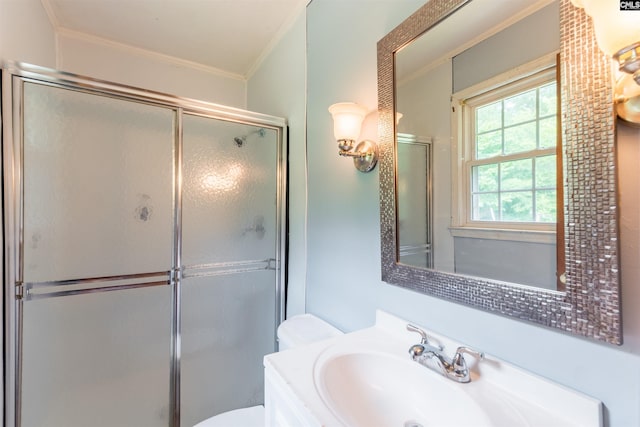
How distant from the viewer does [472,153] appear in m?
0.80

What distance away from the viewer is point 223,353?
1.71 meters

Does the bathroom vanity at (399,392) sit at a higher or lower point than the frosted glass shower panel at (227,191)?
lower

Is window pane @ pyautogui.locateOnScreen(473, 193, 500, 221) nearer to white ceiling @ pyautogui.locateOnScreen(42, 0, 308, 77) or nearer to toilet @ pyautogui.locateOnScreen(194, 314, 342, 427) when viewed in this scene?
toilet @ pyautogui.locateOnScreen(194, 314, 342, 427)

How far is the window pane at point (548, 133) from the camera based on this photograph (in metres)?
0.62

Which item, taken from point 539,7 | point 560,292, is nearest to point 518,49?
point 539,7

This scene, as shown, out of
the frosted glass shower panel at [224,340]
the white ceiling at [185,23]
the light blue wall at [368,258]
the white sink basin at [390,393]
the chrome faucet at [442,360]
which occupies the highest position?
the white ceiling at [185,23]

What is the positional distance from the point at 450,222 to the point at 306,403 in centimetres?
63

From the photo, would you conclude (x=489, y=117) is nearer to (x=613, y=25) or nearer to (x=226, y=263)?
(x=613, y=25)

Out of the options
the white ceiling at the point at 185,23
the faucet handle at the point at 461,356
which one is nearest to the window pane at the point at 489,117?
the faucet handle at the point at 461,356

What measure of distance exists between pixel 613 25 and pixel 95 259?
1.94m

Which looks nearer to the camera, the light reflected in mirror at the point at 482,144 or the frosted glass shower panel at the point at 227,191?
the light reflected in mirror at the point at 482,144

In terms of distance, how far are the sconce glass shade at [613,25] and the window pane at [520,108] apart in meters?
0.15

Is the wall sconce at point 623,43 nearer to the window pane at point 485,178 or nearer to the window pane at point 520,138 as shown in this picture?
the window pane at point 520,138

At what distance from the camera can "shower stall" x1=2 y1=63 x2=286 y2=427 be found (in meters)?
1.22
